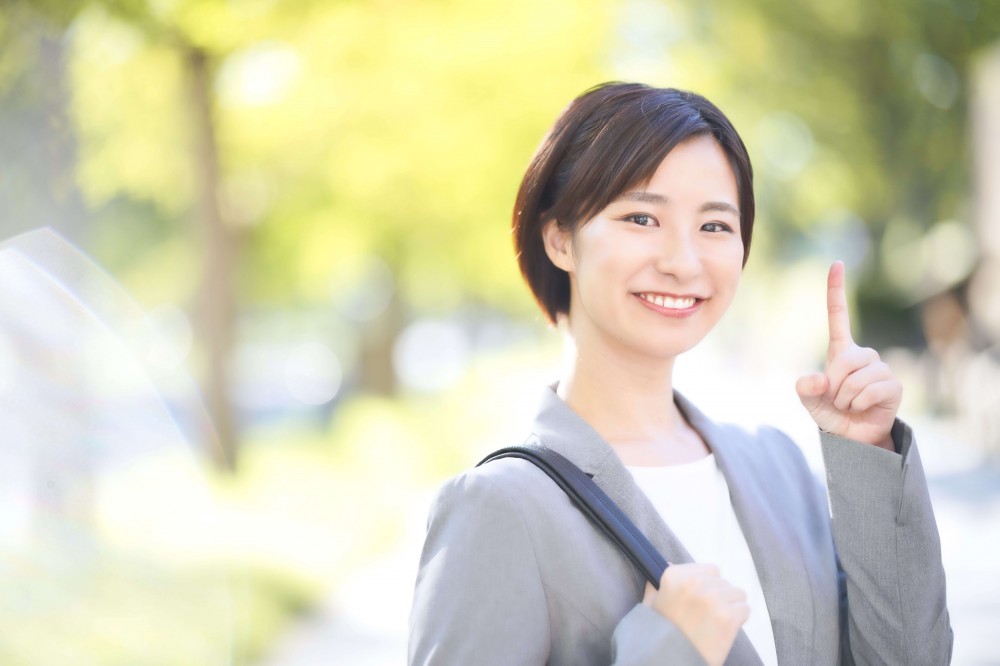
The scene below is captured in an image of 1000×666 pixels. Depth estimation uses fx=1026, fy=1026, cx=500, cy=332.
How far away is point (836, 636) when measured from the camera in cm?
192

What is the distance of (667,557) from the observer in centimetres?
179

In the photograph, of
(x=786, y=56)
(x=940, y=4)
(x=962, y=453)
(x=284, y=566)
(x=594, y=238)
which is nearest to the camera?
(x=594, y=238)

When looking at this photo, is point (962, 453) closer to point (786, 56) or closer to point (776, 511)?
point (786, 56)

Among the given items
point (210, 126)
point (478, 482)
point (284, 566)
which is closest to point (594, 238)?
point (478, 482)

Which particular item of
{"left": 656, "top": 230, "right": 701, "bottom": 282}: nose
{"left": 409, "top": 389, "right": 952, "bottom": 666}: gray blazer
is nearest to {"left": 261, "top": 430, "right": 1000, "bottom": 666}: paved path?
{"left": 409, "top": 389, "right": 952, "bottom": 666}: gray blazer

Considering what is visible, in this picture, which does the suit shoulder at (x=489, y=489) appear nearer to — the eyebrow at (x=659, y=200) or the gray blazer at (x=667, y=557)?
the gray blazer at (x=667, y=557)

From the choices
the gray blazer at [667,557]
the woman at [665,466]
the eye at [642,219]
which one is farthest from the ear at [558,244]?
the gray blazer at [667,557]

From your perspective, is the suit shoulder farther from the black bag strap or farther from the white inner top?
the white inner top

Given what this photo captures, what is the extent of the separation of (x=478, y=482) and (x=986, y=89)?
15825 mm

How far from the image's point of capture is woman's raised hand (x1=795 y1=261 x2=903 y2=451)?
182 cm

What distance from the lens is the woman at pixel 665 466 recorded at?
168 cm

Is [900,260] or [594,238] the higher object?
[900,260]

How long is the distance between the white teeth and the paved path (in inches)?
175

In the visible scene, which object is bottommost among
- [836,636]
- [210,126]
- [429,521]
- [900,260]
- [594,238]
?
[836,636]
